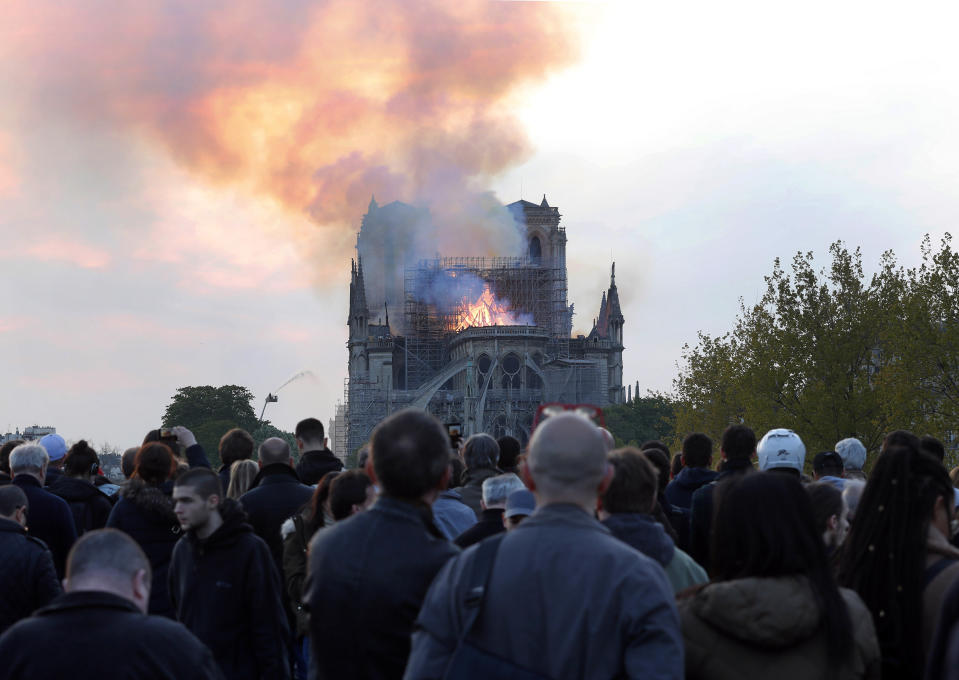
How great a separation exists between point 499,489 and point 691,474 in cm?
345

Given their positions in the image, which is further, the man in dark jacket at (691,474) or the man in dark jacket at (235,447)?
the man in dark jacket at (235,447)

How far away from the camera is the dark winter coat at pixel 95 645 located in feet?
15.6

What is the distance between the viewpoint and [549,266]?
105312mm

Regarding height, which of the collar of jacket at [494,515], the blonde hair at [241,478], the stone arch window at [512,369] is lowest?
the collar of jacket at [494,515]

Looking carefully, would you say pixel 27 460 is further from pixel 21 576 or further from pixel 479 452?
pixel 479 452

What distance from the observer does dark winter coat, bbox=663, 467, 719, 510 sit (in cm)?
1109

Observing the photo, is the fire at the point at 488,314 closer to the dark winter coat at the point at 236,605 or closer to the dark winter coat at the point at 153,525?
the dark winter coat at the point at 153,525

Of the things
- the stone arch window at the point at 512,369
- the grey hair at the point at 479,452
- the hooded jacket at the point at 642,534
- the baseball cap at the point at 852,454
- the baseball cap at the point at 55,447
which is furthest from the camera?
the stone arch window at the point at 512,369

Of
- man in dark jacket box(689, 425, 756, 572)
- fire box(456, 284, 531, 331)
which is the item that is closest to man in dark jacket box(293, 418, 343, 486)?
man in dark jacket box(689, 425, 756, 572)

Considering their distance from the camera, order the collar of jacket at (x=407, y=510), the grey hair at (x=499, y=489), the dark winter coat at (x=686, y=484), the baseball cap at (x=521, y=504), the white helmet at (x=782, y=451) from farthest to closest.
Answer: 1. the dark winter coat at (x=686, y=484)
2. the white helmet at (x=782, y=451)
3. the grey hair at (x=499, y=489)
4. the baseball cap at (x=521, y=504)
5. the collar of jacket at (x=407, y=510)

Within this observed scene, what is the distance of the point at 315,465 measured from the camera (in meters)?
11.9

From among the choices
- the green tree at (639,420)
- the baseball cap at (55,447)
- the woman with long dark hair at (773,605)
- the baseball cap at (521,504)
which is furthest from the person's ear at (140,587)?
the green tree at (639,420)

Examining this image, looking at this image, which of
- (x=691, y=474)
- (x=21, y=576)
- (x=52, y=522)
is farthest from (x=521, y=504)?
(x=52, y=522)

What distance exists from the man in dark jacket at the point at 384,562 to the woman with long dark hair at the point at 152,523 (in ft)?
12.6
